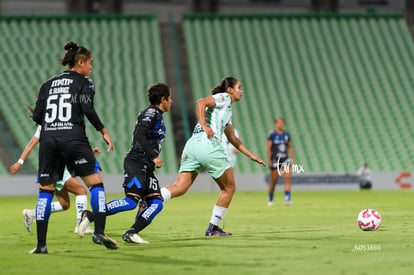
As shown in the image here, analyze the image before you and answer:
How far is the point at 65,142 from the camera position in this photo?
9750mm

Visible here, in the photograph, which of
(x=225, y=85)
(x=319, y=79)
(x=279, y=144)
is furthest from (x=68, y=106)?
(x=319, y=79)

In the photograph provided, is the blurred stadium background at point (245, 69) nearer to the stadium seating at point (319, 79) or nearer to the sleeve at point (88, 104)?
the stadium seating at point (319, 79)

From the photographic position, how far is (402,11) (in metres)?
42.7

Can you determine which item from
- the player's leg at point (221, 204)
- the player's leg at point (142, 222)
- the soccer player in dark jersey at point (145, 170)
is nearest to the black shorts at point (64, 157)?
the soccer player in dark jersey at point (145, 170)

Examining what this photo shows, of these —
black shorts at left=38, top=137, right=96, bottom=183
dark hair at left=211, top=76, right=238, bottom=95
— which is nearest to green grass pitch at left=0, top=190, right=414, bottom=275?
black shorts at left=38, top=137, right=96, bottom=183

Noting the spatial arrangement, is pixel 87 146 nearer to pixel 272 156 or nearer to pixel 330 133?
pixel 272 156

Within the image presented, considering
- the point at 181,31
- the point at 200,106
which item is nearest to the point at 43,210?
the point at 200,106

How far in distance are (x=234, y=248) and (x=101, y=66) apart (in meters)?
27.3

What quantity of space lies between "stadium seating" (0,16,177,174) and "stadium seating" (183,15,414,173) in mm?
2105

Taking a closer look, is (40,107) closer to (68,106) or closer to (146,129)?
(68,106)

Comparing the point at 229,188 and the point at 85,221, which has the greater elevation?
the point at 229,188

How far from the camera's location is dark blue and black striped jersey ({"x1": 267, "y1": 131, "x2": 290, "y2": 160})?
2253cm

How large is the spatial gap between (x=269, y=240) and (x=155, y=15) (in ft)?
98.7

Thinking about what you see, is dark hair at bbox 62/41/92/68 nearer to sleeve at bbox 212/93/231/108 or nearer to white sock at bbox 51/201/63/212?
sleeve at bbox 212/93/231/108
